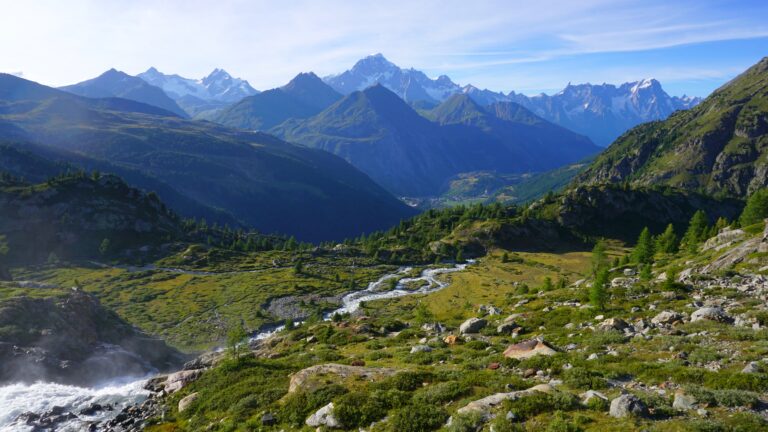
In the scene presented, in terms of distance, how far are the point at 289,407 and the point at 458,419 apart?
13870 millimetres

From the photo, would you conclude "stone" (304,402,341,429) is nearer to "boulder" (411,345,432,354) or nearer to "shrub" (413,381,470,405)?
"shrub" (413,381,470,405)

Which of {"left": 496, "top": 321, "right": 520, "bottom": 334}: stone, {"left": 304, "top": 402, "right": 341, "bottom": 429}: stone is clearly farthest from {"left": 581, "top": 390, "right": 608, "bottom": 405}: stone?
{"left": 496, "top": 321, "right": 520, "bottom": 334}: stone

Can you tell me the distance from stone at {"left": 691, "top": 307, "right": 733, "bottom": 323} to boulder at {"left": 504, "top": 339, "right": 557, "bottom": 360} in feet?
45.1

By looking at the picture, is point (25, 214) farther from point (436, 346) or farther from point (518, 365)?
point (518, 365)

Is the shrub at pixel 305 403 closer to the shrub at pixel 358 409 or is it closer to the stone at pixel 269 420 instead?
the stone at pixel 269 420

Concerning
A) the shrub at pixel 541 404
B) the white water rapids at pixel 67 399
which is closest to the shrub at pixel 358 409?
the shrub at pixel 541 404

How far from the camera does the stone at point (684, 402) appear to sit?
1996 cm

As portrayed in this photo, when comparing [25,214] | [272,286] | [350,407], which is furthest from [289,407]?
[25,214]

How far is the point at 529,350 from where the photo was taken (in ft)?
112

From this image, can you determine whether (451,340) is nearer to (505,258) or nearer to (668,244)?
(668,244)

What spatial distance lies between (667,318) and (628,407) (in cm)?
2279

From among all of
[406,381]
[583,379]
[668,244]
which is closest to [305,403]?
[406,381]

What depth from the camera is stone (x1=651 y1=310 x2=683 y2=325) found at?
37.6 meters

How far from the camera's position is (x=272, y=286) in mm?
145250
